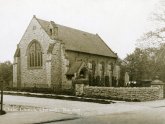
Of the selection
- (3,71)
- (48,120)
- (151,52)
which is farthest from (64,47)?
(48,120)

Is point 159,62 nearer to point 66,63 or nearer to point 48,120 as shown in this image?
point 66,63

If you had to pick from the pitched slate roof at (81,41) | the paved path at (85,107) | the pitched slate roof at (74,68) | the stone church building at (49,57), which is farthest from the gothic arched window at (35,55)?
the paved path at (85,107)

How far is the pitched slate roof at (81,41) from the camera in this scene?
47.9 meters

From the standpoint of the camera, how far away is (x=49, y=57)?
43625 millimetres

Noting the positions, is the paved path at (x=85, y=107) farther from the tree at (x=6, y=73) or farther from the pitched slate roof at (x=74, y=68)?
the tree at (x=6, y=73)

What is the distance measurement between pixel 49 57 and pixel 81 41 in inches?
412

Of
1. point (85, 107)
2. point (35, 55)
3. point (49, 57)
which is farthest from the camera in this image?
point (35, 55)

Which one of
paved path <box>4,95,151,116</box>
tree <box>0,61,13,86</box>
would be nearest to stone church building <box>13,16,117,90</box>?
tree <box>0,61,13,86</box>

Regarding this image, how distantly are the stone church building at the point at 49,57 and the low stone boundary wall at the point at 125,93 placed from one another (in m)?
8.74

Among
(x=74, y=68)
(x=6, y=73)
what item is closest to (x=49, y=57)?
(x=74, y=68)

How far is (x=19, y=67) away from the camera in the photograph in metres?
48.5

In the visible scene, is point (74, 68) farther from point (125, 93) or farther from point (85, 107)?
point (85, 107)

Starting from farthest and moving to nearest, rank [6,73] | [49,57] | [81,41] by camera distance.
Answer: [6,73]
[81,41]
[49,57]

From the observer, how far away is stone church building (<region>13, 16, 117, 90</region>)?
145 feet
